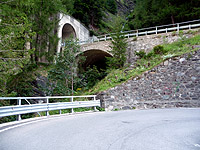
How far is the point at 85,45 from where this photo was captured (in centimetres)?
2572

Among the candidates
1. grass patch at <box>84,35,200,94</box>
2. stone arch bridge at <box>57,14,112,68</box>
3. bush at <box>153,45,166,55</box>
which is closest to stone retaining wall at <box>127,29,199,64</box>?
grass patch at <box>84,35,200,94</box>

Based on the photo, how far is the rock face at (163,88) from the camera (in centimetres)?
1228

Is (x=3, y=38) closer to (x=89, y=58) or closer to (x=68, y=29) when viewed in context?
(x=89, y=58)

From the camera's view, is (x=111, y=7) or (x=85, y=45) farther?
(x=111, y=7)

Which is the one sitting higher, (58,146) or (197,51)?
(197,51)

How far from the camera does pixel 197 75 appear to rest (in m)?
12.4

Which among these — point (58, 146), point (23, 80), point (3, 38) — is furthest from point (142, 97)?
point (58, 146)

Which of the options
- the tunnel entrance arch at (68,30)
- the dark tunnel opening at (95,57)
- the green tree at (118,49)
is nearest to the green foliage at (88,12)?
the tunnel entrance arch at (68,30)

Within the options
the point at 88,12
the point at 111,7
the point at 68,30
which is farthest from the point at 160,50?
the point at 111,7

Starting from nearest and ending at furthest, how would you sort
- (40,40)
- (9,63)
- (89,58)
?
(9,63)
(40,40)
(89,58)

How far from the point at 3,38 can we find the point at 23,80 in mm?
5853

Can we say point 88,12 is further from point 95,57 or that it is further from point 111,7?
point 111,7

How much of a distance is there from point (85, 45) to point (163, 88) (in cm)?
1495

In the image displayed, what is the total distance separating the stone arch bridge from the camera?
24.9 m
